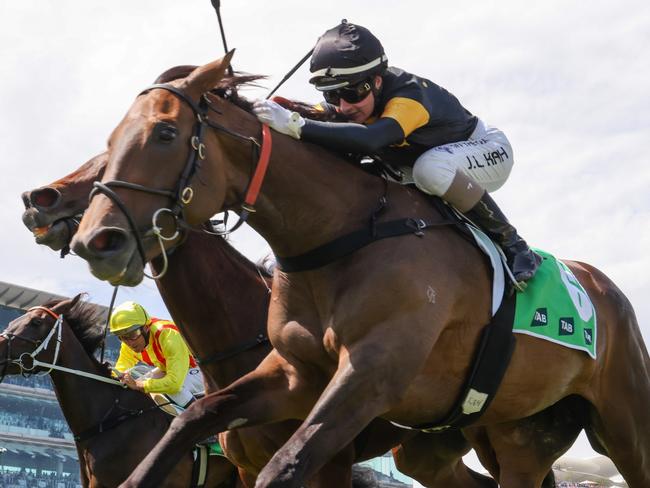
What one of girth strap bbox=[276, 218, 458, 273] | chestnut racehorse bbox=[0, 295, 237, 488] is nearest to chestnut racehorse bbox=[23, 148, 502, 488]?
chestnut racehorse bbox=[0, 295, 237, 488]

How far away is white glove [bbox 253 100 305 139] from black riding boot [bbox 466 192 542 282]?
1.17 m

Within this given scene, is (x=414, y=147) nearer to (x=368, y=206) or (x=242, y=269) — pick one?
(x=368, y=206)

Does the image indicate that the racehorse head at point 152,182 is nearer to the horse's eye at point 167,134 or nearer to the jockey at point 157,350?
the horse's eye at point 167,134

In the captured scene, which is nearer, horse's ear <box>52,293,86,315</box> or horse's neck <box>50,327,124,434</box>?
horse's neck <box>50,327,124,434</box>

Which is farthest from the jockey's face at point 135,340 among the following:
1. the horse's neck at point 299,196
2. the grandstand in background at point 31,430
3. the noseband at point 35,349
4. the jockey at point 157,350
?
the grandstand in background at point 31,430

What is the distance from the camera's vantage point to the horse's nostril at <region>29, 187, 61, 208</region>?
275 inches

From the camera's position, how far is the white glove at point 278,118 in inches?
214

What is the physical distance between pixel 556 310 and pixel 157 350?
4752mm

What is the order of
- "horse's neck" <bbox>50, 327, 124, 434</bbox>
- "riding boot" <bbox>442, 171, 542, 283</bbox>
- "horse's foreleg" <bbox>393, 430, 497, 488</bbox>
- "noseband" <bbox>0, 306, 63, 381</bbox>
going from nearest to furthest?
"riding boot" <bbox>442, 171, 542, 283</bbox> < "horse's foreleg" <bbox>393, 430, 497, 488</bbox> < "horse's neck" <bbox>50, 327, 124, 434</bbox> < "noseband" <bbox>0, 306, 63, 381</bbox>

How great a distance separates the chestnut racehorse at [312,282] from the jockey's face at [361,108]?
338 millimetres

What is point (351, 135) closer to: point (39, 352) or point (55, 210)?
point (55, 210)

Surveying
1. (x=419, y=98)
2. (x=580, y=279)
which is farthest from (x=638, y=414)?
(x=419, y=98)

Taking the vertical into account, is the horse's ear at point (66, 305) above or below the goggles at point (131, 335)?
below

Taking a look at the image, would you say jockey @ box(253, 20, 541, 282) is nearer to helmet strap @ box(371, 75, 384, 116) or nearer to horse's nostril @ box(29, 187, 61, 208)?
helmet strap @ box(371, 75, 384, 116)
